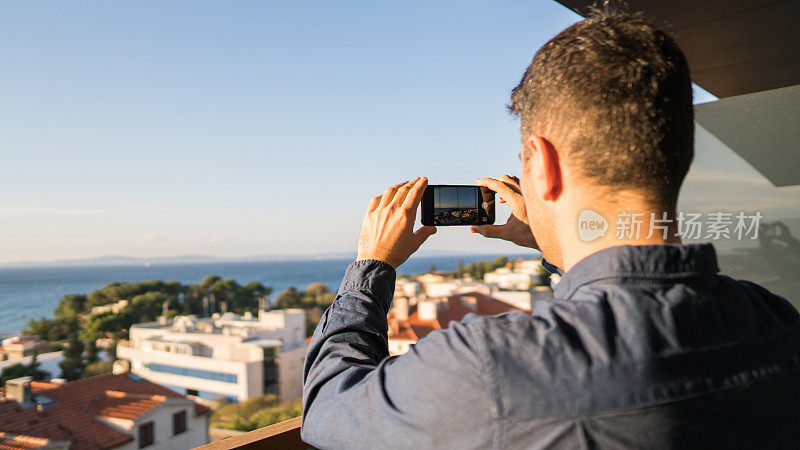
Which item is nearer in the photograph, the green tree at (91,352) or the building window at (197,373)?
the green tree at (91,352)

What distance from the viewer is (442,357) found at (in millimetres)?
415

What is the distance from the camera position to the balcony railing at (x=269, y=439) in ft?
3.28

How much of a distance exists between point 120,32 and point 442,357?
18233 millimetres

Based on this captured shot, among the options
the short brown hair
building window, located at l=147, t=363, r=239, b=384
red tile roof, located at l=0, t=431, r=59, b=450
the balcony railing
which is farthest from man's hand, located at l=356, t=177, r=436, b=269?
building window, located at l=147, t=363, r=239, b=384

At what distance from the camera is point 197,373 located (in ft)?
41.5

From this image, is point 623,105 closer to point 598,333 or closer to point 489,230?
point 598,333

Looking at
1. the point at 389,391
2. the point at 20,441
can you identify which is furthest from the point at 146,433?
the point at 389,391

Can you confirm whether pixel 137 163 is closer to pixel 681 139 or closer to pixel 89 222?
pixel 89 222

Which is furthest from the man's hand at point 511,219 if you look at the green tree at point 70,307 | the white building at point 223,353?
the white building at point 223,353

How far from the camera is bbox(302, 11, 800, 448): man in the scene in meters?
0.40

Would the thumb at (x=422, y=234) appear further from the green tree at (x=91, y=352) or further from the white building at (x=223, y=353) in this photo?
the white building at (x=223, y=353)

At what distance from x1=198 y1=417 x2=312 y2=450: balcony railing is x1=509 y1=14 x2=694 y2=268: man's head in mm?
810

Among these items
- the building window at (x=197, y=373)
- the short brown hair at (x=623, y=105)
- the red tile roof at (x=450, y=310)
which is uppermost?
the short brown hair at (x=623, y=105)

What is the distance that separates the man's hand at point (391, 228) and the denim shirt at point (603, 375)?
0.62 ft
